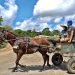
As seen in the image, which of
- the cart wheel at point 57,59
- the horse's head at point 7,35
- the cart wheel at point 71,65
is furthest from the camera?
the cart wheel at point 57,59

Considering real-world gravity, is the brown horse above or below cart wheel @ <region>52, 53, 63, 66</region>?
above

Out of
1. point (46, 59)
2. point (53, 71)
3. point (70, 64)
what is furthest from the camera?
point (46, 59)

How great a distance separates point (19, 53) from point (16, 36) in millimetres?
912

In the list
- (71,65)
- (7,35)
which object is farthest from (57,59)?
(7,35)

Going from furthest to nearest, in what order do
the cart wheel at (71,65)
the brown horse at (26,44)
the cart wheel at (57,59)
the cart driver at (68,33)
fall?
1. the cart wheel at (57,59)
2. the brown horse at (26,44)
3. the cart driver at (68,33)
4. the cart wheel at (71,65)

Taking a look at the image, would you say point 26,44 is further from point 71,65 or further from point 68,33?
point 71,65

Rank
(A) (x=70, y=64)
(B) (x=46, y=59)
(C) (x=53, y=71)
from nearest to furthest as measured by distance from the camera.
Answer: (A) (x=70, y=64) → (C) (x=53, y=71) → (B) (x=46, y=59)

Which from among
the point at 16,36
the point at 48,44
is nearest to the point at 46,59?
the point at 48,44

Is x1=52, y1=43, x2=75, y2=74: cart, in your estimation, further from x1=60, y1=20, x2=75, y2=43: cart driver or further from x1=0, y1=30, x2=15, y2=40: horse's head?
Result: x1=0, y1=30, x2=15, y2=40: horse's head

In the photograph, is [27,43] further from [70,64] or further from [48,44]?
[70,64]

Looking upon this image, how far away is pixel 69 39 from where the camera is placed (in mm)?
14273

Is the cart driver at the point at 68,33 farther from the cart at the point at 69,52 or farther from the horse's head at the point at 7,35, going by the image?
the horse's head at the point at 7,35

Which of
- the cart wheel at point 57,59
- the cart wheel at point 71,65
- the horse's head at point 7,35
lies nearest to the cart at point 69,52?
the cart wheel at point 71,65

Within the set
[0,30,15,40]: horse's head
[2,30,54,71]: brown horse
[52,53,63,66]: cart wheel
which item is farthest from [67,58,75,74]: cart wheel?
[0,30,15,40]: horse's head
